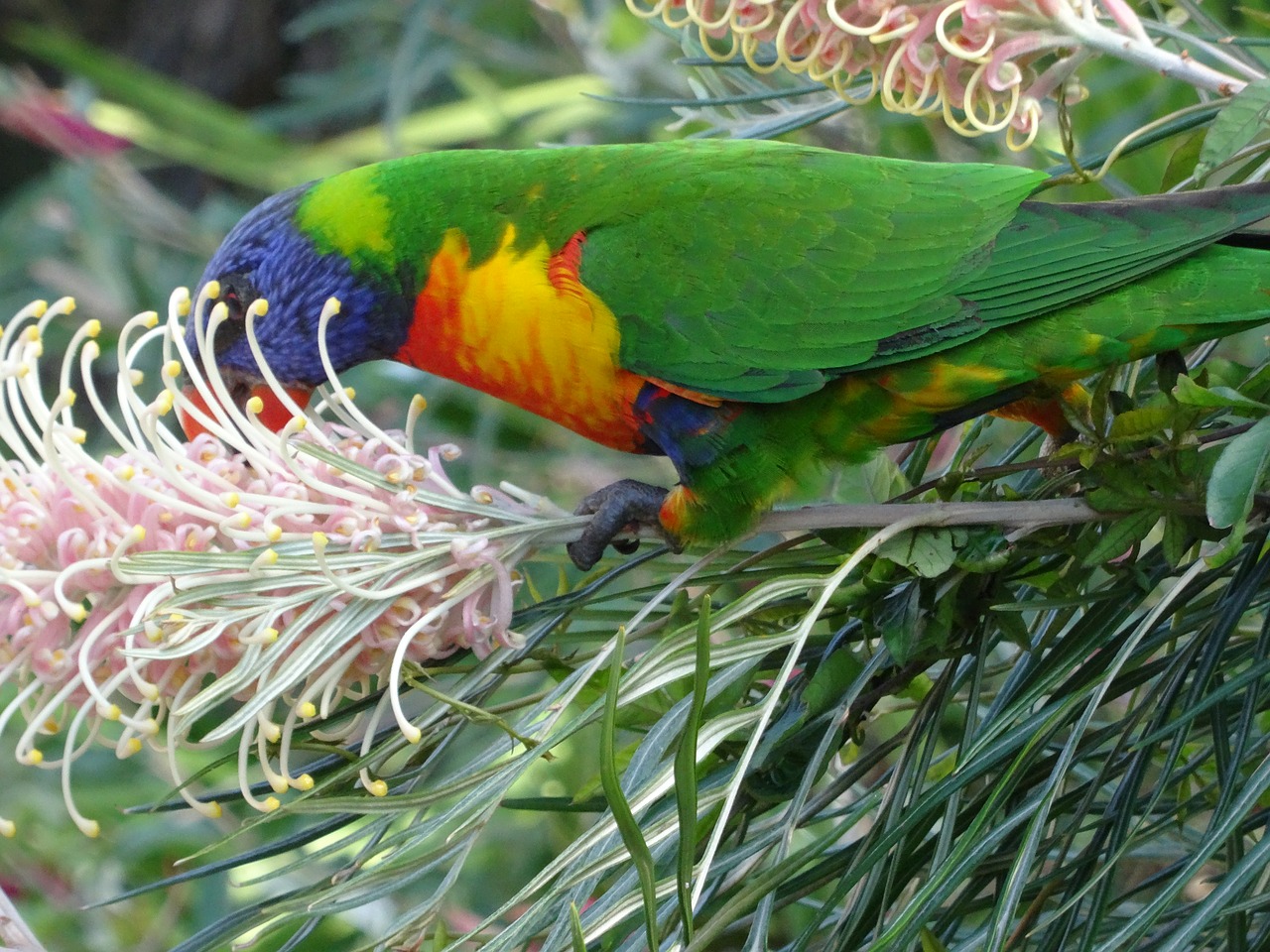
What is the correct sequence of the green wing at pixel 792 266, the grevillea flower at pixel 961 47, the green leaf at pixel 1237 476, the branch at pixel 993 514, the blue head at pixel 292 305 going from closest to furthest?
the green leaf at pixel 1237 476, the branch at pixel 993 514, the grevillea flower at pixel 961 47, the green wing at pixel 792 266, the blue head at pixel 292 305

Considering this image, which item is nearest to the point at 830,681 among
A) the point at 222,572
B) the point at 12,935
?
the point at 222,572

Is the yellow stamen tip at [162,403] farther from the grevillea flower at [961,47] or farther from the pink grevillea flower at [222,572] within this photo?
the grevillea flower at [961,47]

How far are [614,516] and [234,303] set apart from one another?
464 mm

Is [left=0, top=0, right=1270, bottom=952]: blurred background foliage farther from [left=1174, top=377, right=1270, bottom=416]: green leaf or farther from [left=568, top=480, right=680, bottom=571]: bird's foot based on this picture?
[left=1174, top=377, right=1270, bottom=416]: green leaf

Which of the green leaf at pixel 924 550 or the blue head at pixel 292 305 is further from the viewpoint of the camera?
the blue head at pixel 292 305

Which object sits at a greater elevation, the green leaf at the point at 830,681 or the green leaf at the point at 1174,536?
the green leaf at the point at 1174,536

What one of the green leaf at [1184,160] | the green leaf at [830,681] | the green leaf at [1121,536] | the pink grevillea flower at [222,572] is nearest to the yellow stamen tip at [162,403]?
the pink grevillea flower at [222,572]

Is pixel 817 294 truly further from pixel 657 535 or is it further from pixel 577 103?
pixel 577 103

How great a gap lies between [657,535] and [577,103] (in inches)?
67.9

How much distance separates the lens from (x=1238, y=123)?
0.79 m

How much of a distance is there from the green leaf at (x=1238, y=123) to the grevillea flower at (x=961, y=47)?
0.12 m

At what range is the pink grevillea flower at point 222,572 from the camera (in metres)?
0.78

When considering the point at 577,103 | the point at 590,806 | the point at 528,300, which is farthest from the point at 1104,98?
the point at 590,806

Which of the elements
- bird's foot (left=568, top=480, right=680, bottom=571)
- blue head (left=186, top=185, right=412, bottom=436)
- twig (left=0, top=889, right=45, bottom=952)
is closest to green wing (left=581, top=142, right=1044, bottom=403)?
bird's foot (left=568, top=480, right=680, bottom=571)
